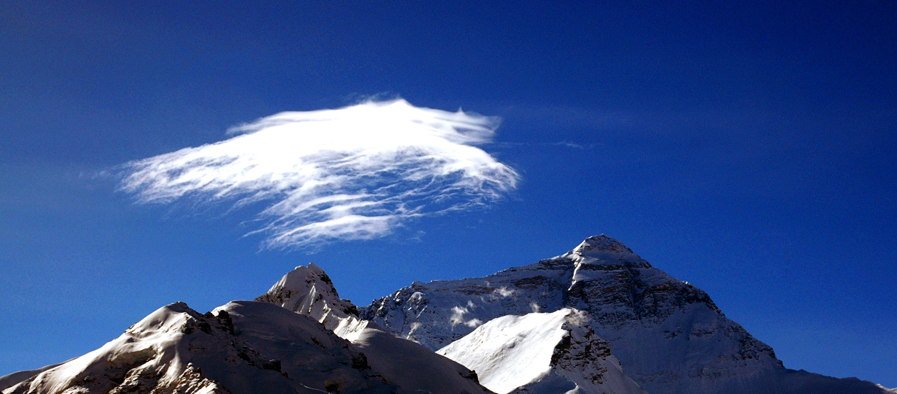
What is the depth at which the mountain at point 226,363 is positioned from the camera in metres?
58.7

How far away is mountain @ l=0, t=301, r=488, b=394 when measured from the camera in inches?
2311

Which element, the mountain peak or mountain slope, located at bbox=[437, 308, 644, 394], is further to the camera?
mountain slope, located at bbox=[437, 308, 644, 394]

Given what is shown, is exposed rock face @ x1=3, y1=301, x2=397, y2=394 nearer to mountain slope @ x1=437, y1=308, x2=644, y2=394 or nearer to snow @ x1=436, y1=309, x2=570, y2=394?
mountain slope @ x1=437, y1=308, x2=644, y2=394

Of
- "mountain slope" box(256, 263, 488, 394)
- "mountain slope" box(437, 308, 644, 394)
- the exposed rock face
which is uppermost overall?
"mountain slope" box(437, 308, 644, 394)

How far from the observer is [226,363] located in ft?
198

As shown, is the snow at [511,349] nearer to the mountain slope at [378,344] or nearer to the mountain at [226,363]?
the mountain slope at [378,344]

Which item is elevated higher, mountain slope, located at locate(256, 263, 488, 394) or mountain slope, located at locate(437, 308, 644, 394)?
mountain slope, located at locate(437, 308, 644, 394)

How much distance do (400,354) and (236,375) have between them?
29.7 m

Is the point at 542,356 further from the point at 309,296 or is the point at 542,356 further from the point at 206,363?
the point at 206,363

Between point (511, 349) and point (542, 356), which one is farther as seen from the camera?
point (511, 349)

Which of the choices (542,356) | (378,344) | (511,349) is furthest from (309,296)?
(511,349)

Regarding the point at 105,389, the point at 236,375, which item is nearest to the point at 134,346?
the point at 105,389

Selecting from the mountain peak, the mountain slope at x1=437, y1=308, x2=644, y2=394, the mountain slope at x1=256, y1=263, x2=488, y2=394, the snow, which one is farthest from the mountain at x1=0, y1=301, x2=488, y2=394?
the snow

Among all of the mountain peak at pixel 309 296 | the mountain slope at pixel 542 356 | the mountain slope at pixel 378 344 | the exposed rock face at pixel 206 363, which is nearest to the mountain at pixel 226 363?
the exposed rock face at pixel 206 363
